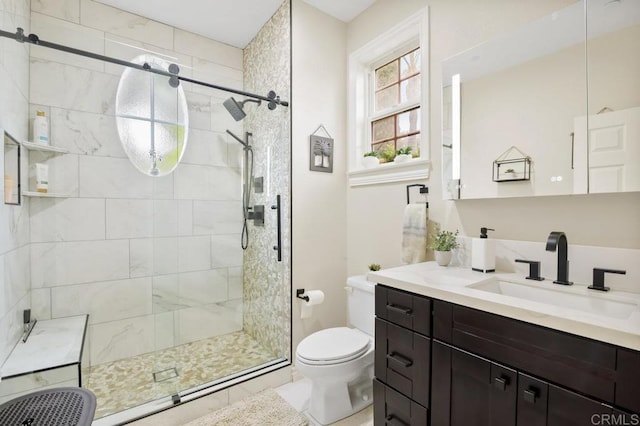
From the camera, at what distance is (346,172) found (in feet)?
8.45

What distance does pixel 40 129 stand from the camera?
1.99m

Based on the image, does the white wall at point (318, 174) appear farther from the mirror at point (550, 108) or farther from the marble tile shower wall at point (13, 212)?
the marble tile shower wall at point (13, 212)

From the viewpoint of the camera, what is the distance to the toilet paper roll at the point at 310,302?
2238 millimetres

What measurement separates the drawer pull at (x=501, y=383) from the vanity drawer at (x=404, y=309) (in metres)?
0.28

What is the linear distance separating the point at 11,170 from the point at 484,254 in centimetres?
260

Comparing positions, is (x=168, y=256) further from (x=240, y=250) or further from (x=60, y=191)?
(x=60, y=191)

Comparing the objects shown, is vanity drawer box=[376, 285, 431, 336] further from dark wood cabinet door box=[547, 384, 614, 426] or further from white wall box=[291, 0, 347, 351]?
white wall box=[291, 0, 347, 351]

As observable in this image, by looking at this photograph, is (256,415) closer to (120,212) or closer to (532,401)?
(532,401)

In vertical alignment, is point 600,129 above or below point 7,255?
above

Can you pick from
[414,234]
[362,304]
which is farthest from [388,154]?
[362,304]

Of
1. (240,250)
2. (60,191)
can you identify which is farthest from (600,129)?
(60,191)

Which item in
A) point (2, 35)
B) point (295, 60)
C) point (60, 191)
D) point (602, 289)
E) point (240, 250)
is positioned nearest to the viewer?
point (602, 289)

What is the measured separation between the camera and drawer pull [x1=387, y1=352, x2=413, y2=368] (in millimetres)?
1330

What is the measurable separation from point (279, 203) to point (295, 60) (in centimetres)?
112
